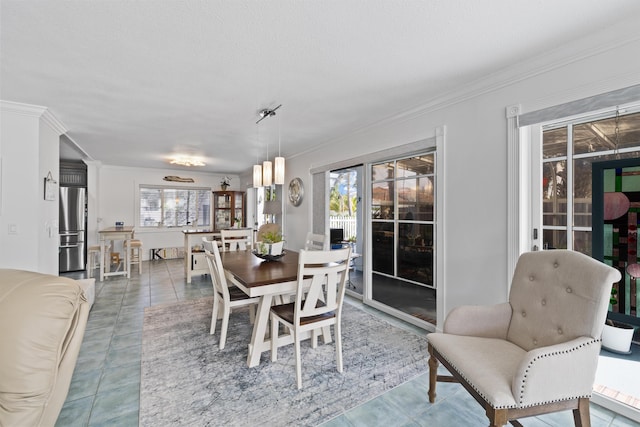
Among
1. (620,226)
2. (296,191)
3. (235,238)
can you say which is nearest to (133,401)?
(235,238)

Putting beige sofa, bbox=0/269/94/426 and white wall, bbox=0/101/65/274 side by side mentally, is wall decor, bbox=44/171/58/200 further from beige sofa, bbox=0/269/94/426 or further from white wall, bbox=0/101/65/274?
beige sofa, bbox=0/269/94/426

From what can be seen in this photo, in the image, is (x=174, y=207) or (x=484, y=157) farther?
(x=174, y=207)

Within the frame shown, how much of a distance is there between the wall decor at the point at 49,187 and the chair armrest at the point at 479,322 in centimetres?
427

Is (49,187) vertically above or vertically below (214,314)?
above

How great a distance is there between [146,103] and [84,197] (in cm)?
417

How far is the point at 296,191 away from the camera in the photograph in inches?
209

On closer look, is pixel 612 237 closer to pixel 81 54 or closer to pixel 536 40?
pixel 536 40

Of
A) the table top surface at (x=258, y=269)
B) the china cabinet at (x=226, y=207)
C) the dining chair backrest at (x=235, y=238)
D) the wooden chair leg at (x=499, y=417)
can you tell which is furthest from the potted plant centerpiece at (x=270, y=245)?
the china cabinet at (x=226, y=207)

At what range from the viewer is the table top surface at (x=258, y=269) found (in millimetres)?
2123

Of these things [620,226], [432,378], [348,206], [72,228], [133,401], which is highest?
[348,206]

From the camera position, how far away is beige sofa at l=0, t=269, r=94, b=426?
3.19 ft

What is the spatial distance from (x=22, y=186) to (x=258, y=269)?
2.64 m

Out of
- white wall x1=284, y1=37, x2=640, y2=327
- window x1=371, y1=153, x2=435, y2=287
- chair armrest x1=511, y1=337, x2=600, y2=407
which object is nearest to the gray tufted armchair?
chair armrest x1=511, y1=337, x2=600, y2=407

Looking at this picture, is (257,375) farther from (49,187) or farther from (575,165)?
(49,187)
